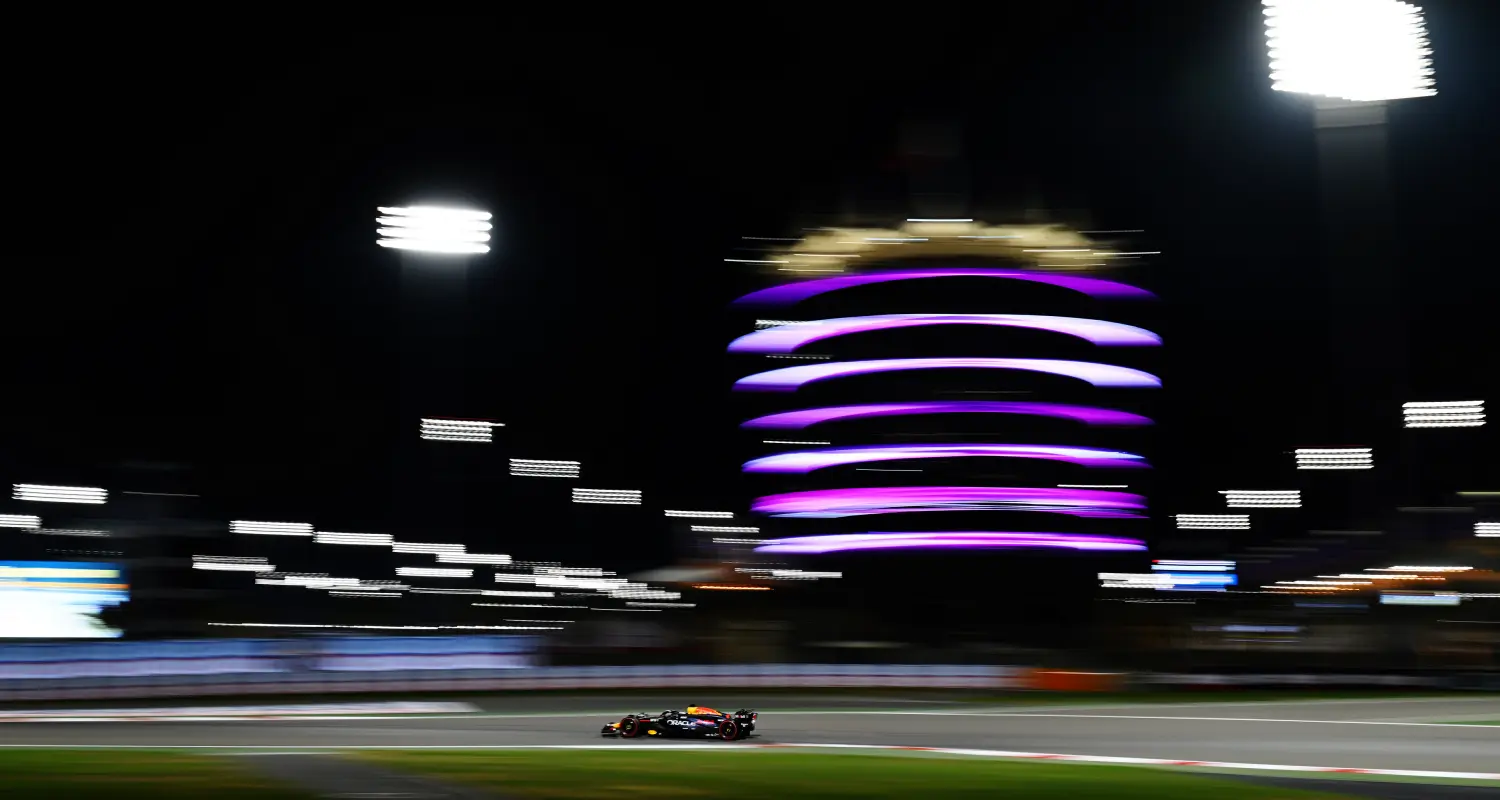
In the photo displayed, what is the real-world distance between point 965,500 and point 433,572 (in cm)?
10599

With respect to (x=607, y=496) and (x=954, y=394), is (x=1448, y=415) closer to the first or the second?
(x=954, y=394)

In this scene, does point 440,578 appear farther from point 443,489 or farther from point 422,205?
point 422,205

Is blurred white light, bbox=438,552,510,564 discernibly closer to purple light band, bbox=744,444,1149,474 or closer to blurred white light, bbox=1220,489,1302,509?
blurred white light, bbox=1220,489,1302,509

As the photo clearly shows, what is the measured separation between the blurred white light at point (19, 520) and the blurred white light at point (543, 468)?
3976cm

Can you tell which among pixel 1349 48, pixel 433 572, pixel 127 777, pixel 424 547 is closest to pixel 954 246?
pixel 1349 48

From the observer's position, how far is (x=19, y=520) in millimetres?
113562

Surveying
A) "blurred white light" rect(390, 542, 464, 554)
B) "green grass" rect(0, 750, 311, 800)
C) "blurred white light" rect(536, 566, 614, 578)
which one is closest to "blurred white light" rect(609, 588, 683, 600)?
"blurred white light" rect(536, 566, 614, 578)

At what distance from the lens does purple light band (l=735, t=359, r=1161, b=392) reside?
53.6m

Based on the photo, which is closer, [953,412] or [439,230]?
[953,412]

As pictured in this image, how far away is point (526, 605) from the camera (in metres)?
142

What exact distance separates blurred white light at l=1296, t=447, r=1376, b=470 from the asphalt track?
7992cm

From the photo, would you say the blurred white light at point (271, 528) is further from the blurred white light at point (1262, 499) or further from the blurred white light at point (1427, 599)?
the blurred white light at point (1427, 599)

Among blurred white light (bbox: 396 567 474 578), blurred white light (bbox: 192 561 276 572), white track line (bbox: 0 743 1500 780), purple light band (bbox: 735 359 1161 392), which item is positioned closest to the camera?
white track line (bbox: 0 743 1500 780)

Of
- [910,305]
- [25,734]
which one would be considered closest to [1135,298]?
[910,305]
